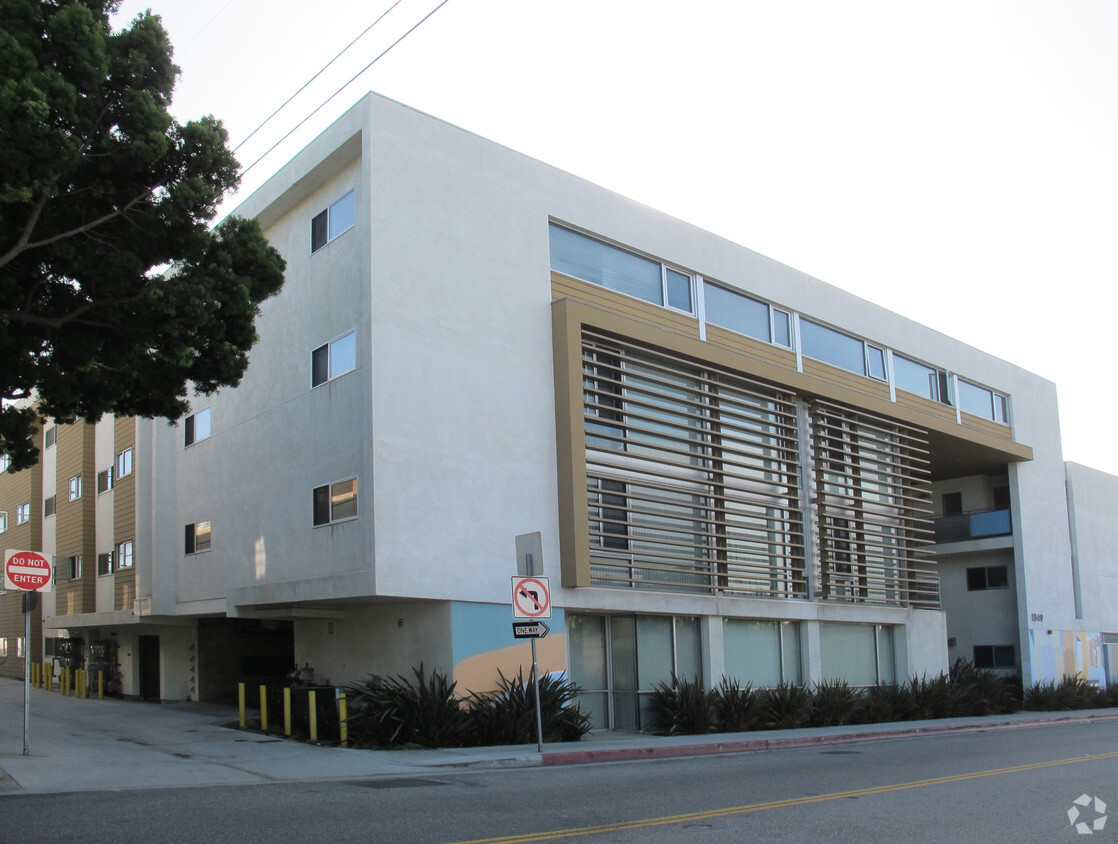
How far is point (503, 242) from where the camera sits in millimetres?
19906

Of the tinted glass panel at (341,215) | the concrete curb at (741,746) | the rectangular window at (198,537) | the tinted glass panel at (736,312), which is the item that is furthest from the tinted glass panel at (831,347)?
the rectangular window at (198,537)

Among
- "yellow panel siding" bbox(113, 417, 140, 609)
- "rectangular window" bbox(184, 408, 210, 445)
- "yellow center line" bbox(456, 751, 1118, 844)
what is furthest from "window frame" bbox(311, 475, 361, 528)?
"yellow panel siding" bbox(113, 417, 140, 609)

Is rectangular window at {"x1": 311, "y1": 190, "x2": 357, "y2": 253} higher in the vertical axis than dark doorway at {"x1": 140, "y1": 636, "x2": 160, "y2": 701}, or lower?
higher

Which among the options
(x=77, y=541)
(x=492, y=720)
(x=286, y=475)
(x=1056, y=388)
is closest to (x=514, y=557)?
(x=492, y=720)

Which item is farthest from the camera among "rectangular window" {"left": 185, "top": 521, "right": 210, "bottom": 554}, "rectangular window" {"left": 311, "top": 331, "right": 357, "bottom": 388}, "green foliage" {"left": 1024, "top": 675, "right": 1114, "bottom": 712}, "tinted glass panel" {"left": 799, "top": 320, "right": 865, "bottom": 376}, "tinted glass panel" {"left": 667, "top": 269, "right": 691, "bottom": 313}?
"green foliage" {"left": 1024, "top": 675, "right": 1114, "bottom": 712}

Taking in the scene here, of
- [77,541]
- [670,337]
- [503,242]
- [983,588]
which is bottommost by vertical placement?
[983,588]

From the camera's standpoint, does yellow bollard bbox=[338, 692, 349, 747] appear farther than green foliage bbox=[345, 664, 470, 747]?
Yes

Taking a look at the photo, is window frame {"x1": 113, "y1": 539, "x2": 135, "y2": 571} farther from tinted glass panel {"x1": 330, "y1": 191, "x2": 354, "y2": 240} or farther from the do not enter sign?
the do not enter sign

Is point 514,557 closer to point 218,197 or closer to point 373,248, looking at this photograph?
point 373,248

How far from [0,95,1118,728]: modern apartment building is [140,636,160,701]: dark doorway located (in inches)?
4.9

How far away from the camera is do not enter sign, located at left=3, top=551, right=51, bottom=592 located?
47.0ft

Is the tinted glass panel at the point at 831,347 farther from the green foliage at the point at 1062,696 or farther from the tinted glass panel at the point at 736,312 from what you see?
the green foliage at the point at 1062,696

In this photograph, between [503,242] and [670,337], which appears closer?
[503,242]

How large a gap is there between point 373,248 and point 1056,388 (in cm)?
2886
